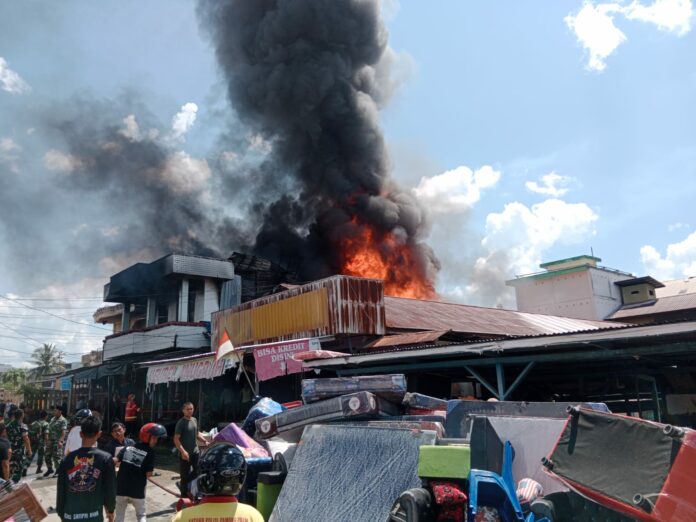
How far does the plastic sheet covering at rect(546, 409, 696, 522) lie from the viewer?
9.68 feet

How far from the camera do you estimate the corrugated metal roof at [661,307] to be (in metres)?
33.8

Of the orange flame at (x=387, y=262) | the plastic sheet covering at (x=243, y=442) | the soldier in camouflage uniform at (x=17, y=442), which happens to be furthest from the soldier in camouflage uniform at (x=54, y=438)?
the orange flame at (x=387, y=262)

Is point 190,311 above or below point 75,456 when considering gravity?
above

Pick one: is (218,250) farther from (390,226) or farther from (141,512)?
(141,512)

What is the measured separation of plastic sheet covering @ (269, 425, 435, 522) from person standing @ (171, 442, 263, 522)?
207 cm

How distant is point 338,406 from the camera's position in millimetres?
6152

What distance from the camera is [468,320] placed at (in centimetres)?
2234

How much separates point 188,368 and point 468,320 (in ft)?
38.5

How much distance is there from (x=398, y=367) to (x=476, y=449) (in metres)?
7.86

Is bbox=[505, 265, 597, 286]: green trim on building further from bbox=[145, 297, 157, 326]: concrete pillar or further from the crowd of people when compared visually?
the crowd of people

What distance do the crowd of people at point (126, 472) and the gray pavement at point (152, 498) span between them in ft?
1.65

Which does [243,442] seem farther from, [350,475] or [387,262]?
[387,262]

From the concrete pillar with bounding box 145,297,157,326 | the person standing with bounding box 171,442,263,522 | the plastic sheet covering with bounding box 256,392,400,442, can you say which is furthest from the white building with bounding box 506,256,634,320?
the person standing with bounding box 171,442,263,522

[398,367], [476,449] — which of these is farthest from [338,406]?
[398,367]
